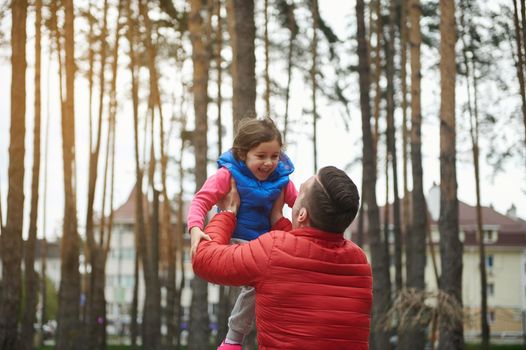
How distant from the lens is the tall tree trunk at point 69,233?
16.8m

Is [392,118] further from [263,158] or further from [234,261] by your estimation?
[234,261]

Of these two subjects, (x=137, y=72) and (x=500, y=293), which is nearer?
(x=137, y=72)

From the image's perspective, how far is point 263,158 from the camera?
3.50 metres

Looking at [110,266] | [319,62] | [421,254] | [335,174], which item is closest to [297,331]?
[335,174]

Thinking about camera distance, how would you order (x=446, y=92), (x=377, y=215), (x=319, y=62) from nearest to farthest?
(x=446, y=92) → (x=377, y=215) → (x=319, y=62)

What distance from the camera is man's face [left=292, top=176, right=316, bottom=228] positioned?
115 inches

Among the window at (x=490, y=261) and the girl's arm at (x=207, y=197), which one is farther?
the window at (x=490, y=261)

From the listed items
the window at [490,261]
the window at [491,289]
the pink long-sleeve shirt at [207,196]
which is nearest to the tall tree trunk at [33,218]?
the pink long-sleeve shirt at [207,196]

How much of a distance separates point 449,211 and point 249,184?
885 centimetres

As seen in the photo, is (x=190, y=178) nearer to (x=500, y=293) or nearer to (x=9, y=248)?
(x=9, y=248)

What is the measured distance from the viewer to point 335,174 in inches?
113

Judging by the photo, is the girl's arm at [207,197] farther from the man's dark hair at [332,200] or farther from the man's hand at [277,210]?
the man's dark hair at [332,200]

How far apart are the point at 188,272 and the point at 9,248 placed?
216ft

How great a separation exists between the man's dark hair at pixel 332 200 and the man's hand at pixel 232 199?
0.63 metres
